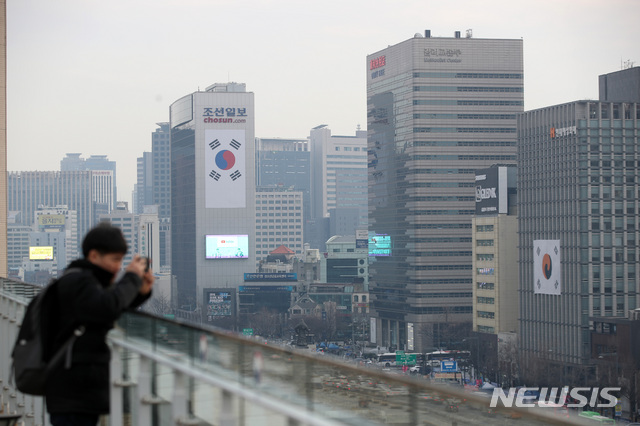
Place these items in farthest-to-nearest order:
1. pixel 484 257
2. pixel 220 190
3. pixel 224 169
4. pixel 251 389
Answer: pixel 220 190, pixel 224 169, pixel 484 257, pixel 251 389

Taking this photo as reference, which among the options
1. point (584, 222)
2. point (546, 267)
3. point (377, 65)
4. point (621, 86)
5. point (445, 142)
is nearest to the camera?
point (584, 222)

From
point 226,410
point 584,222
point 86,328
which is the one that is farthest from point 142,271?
point 584,222

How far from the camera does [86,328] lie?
4707 millimetres

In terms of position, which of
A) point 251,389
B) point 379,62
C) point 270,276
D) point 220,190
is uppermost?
point 379,62

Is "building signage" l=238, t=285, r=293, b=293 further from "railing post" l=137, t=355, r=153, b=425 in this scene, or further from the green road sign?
"railing post" l=137, t=355, r=153, b=425

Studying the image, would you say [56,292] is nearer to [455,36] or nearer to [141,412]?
[141,412]

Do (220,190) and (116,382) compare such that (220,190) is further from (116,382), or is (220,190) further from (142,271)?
(142,271)

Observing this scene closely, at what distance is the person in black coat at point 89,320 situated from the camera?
15.0 feet

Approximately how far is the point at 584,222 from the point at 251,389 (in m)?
98.5

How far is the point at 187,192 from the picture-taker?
6614 inches

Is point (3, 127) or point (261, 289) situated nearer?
point (3, 127)

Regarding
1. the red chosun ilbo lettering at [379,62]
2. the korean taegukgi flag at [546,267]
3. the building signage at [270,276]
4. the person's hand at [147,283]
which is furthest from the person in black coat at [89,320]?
the building signage at [270,276]

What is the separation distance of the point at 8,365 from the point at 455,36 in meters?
136

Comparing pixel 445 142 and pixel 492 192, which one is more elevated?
pixel 445 142
